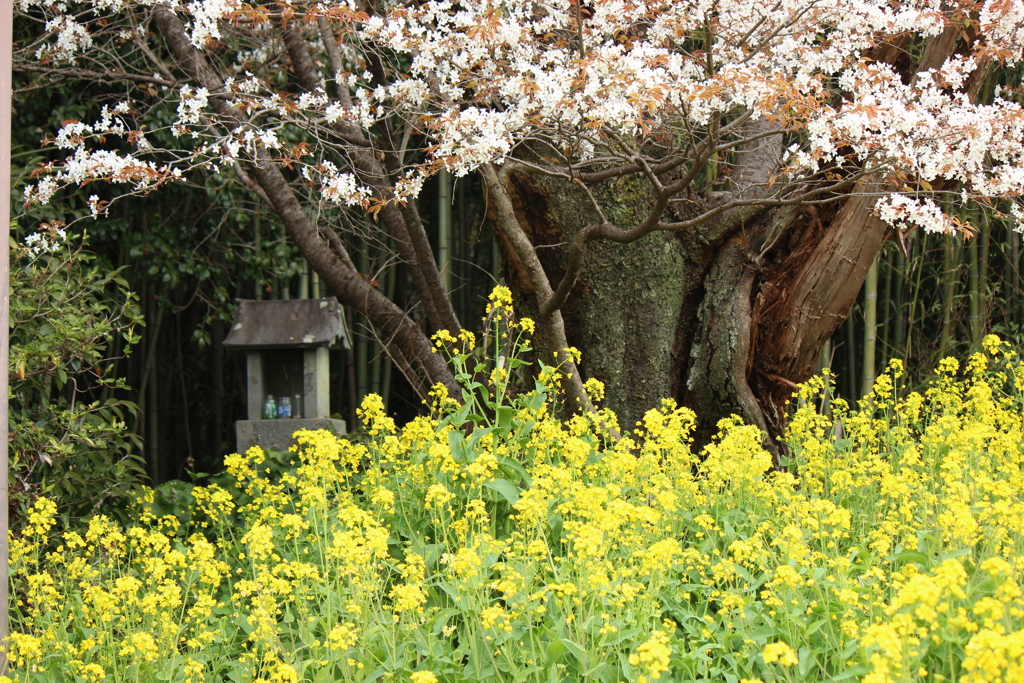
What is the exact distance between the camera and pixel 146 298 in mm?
6250

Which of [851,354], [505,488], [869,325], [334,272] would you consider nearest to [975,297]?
[851,354]

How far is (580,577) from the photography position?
6.13 feet

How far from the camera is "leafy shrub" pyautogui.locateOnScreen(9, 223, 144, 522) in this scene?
10.4 ft

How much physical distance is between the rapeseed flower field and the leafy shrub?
1.53 ft

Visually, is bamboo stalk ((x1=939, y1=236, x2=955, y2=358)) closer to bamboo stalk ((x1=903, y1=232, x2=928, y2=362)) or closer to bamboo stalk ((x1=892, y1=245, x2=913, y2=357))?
bamboo stalk ((x1=903, y1=232, x2=928, y2=362))

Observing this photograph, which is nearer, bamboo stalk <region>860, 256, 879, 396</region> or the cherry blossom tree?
the cherry blossom tree

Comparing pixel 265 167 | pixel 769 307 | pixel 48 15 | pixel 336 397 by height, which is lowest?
pixel 336 397

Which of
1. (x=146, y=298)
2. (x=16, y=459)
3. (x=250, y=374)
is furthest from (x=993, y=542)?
(x=146, y=298)

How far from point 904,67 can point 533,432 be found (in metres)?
2.32

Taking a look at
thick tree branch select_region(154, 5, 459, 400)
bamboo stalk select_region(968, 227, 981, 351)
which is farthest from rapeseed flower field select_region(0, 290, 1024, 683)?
bamboo stalk select_region(968, 227, 981, 351)

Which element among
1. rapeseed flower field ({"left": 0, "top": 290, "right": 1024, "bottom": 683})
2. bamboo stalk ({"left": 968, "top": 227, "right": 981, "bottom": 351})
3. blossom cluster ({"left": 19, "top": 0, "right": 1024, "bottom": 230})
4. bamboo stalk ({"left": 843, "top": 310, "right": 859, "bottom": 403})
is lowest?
rapeseed flower field ({"left": 0, "top": 290, "right": 1024, "bottom": 683})

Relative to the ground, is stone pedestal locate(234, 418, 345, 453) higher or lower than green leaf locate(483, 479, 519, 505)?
lower

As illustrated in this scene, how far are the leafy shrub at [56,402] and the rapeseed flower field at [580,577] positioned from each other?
47cm

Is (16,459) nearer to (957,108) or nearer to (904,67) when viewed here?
(957,108)
